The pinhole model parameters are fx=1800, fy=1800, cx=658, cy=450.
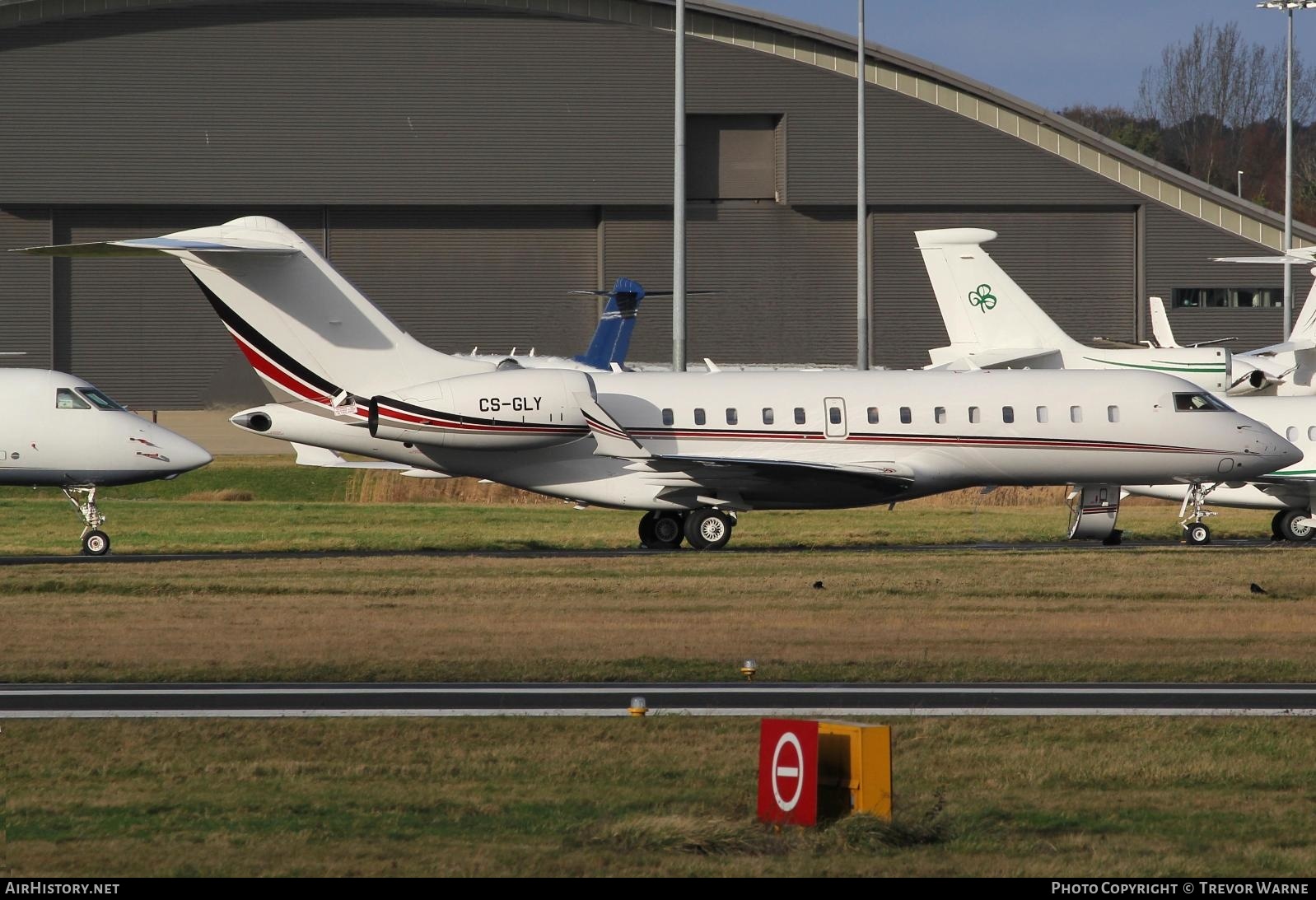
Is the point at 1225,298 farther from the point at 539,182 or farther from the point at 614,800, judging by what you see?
the point at 614,800

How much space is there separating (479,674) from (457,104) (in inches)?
1973

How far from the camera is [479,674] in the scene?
15148 millimetres

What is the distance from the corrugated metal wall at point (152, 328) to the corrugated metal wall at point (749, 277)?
38.3ft

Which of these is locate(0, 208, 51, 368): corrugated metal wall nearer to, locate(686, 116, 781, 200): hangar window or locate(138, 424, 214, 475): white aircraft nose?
locate(686, 116, 781, 200): hangar window

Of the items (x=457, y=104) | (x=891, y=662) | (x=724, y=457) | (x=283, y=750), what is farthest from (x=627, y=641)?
(x=457, y=104)

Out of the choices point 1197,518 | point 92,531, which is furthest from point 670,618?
point 1197,518

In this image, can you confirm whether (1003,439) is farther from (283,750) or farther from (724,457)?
(283,750)

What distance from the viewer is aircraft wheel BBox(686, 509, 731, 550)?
28.4 m

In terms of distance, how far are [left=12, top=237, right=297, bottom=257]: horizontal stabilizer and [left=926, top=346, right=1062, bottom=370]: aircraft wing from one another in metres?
19.7

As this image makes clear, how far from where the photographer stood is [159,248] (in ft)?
82.2

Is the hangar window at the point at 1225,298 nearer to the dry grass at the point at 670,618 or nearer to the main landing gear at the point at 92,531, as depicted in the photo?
the dry grass at the point at 670,618

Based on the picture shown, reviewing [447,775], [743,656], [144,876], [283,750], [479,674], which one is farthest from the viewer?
[743,656]

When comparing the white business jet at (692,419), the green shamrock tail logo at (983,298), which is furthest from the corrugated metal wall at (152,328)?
the white business jet at (692,419)

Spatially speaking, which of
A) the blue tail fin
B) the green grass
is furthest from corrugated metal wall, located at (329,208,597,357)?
the green grass
